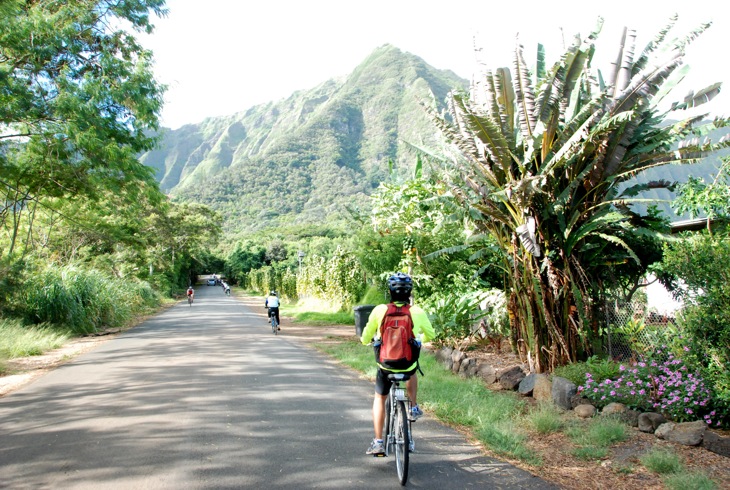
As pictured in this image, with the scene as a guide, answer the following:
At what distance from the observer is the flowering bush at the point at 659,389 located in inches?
228

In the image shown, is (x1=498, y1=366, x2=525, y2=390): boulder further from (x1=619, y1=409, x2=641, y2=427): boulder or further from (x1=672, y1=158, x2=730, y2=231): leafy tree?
(x1=672, y1=158, x2=730, y2=231): leafy tree

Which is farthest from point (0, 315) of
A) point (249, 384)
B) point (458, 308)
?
point (458, 308)

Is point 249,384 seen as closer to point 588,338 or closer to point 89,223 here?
point 588,338

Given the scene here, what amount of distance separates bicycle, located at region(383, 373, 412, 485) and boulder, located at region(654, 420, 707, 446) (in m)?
2.66

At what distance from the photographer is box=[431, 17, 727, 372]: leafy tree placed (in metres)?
7.67

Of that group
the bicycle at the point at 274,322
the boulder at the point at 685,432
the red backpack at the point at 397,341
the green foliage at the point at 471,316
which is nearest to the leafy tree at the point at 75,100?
the bicycle at the point at 274,322

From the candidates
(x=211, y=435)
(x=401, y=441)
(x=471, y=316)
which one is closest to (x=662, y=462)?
(x=401, y=441)

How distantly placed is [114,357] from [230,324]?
9892mm

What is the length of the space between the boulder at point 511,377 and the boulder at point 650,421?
240 cm

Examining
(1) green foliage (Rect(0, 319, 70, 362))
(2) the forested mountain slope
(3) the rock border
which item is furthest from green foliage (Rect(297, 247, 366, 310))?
(2) the forested mountain slope

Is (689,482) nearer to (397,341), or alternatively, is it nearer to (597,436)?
(597,436)

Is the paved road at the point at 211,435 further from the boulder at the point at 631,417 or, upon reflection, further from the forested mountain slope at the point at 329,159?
the forested mountain slope at the point at 329,159

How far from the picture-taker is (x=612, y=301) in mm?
8477

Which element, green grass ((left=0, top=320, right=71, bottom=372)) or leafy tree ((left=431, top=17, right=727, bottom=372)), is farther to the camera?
green grass ((left=0, top=320, right=71, bottom=372))
